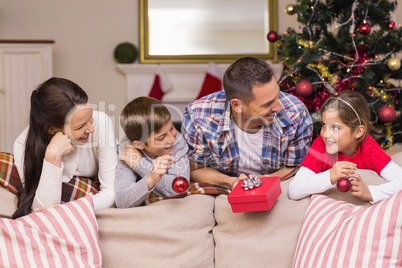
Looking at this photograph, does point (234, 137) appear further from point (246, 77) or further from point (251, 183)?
point (251, 183)

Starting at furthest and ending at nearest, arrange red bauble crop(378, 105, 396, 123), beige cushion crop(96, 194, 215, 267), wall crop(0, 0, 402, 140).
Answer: wall crop(0, 0, 402, 140), red bauble crop(378, 105, 396, 123), beige cushion crop(96, 194, 215, 267)

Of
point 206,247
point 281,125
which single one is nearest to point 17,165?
point 206,247

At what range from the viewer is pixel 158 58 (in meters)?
4.24

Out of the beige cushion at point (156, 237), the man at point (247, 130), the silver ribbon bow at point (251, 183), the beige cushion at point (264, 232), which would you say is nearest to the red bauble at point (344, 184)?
the beige cushion at point (264, 232)

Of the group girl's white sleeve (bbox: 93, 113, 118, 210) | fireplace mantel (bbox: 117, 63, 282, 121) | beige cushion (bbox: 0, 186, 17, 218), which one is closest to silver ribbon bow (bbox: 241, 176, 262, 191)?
girl's white sleeve (bbox: 93, 113, 118, 210)

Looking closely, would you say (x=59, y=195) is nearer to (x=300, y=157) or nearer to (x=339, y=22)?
(x=300, y=157)

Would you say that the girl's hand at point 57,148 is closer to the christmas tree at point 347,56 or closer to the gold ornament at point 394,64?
the christmas tree at point 347,56

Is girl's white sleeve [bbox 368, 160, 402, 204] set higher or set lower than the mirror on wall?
lower

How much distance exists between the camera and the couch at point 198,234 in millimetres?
1591

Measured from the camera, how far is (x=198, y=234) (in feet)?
5.44

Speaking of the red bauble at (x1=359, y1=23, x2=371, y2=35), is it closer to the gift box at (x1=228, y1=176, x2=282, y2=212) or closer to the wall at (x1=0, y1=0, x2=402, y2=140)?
the gift box at (x1=228, y1=176, x2=282, y2=212)

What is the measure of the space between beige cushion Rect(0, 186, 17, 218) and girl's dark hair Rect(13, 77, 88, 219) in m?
0.02

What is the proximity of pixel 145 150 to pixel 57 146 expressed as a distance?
33 cm

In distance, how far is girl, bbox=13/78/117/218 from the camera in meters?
1.70
